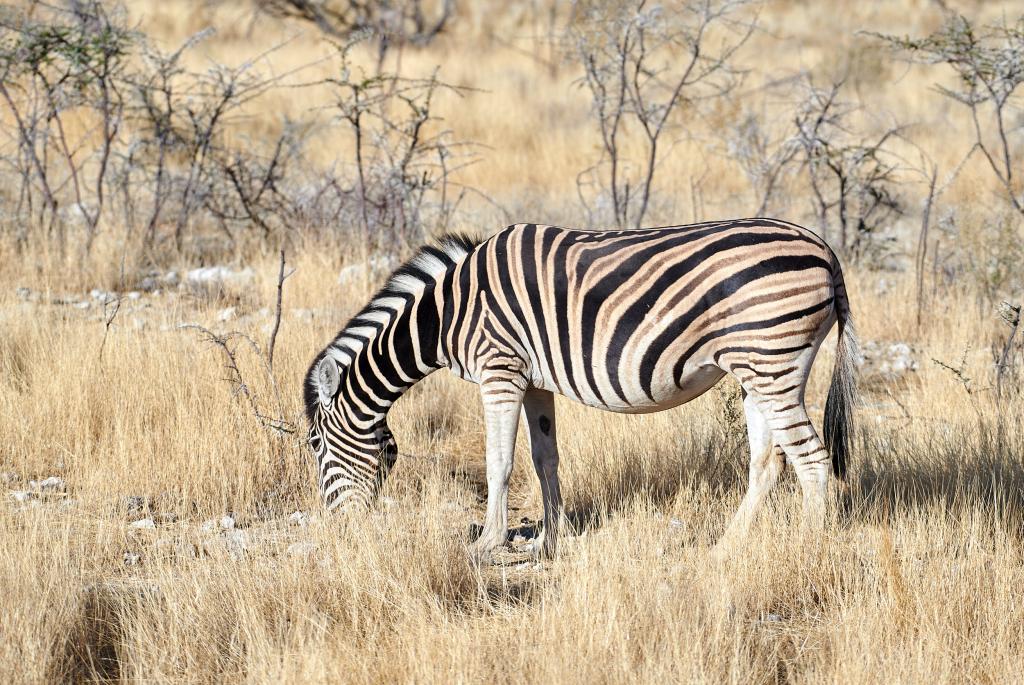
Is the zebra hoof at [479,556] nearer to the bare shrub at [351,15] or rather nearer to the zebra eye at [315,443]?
the zebra eye at [315,443]

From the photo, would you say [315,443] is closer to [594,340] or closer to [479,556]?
[479,556]

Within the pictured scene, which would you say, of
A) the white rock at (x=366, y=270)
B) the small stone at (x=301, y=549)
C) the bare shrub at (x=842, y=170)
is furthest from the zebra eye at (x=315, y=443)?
the bare shrub at (x=842, y=170)

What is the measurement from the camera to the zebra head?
5.34 m

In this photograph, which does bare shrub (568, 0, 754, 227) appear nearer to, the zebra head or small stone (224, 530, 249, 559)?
the zebra head

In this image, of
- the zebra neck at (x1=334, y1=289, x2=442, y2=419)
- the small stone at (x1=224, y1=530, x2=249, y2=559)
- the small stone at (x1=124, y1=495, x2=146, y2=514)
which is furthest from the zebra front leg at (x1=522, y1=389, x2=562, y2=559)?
the small stone at (x1=124, y1=495, x2=146, y2=514)

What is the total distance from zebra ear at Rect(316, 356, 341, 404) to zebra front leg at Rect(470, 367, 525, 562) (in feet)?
2.56

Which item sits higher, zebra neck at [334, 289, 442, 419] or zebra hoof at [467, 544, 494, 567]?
zebra neck at [334, 289, 442, 419]

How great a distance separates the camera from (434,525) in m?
4.70

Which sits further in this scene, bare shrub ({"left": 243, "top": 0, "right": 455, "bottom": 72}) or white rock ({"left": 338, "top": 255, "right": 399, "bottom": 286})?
bare shrub ({"left": 243, "top": 0, "right": 455, "bottom": 72})

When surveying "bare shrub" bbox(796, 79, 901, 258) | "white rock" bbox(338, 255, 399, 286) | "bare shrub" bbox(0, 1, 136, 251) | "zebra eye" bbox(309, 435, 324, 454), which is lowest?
"zebra eye" bbox(309, 435, 324, 454)

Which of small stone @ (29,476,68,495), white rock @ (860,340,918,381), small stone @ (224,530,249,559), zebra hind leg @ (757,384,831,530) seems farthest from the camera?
white rock @ (860,340,918,381)

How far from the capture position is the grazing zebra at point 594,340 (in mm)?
4559

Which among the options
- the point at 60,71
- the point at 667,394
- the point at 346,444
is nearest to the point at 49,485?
the point at 346,444

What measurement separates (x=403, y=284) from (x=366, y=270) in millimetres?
3852
